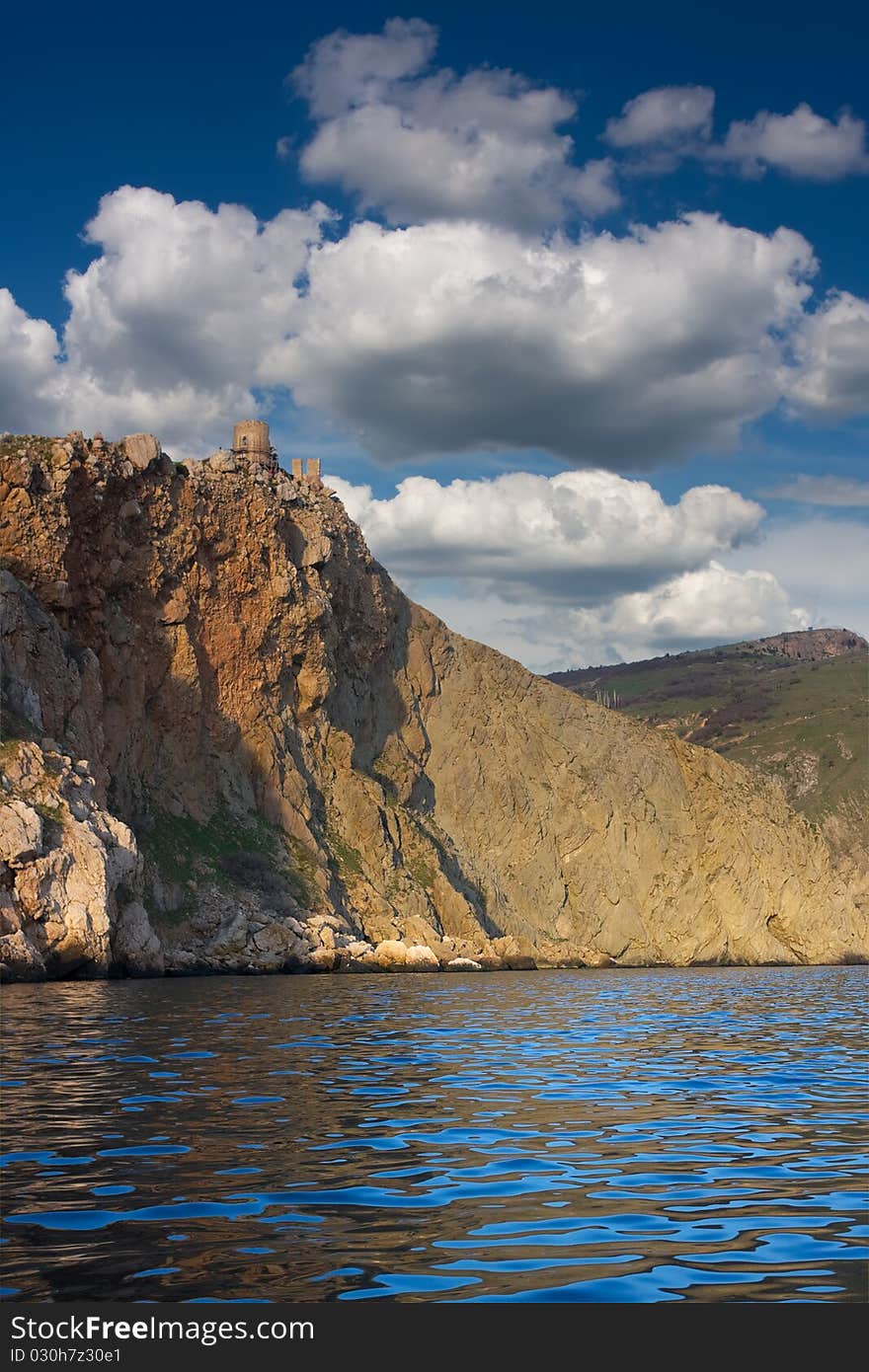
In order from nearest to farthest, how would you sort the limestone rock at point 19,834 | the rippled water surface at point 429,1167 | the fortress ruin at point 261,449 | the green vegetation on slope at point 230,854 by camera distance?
the rippled water surface at point 429,1167 < the limestone rock at point 19,834 < the green vegetation on slope at point 230,854 < the fortress ruin at point 261,449

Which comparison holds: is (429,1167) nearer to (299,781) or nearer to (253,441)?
(299,781)

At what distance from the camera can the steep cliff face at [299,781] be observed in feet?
202

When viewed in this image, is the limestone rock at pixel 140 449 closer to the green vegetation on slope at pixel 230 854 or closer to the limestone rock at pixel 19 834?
the green vegetation on slope at pixel 230 854

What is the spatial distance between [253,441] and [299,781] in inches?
1414

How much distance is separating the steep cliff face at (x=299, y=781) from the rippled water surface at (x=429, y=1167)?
29.1 metres

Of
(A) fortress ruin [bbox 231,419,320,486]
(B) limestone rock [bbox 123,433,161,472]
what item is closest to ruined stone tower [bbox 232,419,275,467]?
(A) fortress ruin [bbox 231,419,320,486]

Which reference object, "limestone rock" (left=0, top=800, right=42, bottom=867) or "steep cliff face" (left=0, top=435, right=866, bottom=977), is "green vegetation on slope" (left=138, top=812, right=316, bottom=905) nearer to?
"steep cliff face" (left=0, top=435, right=866, bottom=977)

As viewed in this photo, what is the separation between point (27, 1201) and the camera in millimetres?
11078

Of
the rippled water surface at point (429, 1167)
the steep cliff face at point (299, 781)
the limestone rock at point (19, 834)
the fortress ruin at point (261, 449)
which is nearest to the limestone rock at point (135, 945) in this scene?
the steep cliff face at point (299, 781)

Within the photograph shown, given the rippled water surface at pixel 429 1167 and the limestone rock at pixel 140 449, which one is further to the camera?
the limestone rock at pixel 140 449

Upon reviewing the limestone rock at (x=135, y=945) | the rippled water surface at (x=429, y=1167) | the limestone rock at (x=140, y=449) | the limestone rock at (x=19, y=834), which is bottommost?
the limestone rock at (x=135, y=945)

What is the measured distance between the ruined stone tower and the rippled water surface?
8576 cm

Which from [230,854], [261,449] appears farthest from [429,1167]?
[261,449]

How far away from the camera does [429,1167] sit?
13.1 m
